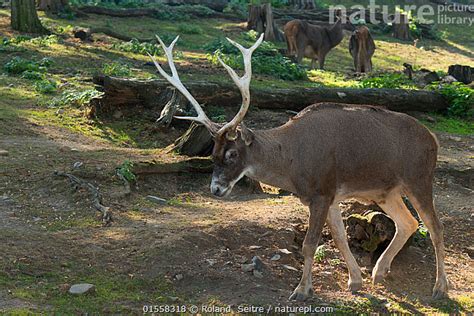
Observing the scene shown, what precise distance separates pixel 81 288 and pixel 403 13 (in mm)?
25336

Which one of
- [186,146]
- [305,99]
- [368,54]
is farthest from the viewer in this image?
[368,54]

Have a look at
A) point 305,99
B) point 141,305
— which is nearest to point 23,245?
point 141,305

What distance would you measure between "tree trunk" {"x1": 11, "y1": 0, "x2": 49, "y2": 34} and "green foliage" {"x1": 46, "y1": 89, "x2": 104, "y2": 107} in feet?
24.5

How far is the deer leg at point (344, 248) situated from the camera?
8.04 meters

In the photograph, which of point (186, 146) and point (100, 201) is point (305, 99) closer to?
point (186, 146)

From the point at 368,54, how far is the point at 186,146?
12.7 metres

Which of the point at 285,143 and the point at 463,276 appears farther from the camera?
the point at 463,276

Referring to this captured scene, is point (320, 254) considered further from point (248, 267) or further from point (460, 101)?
point (460, 101)

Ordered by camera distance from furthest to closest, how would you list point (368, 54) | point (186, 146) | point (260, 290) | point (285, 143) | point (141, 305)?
point (368, 54)
point (186, 146)
point (285, 143)
point (260, 290)
point (141, 305)

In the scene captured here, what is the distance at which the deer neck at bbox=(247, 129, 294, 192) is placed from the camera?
7.70 meters

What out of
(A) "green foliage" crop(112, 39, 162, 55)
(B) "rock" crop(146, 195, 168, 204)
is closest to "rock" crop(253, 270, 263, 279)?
(B) "rock" crop(146, 195, 168, 204)

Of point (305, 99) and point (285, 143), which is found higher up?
point (285, 143)

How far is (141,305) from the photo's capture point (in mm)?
6773

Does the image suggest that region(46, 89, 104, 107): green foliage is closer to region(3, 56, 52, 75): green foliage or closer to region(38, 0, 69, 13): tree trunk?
region(3, 56, 52, 75): green foliage
